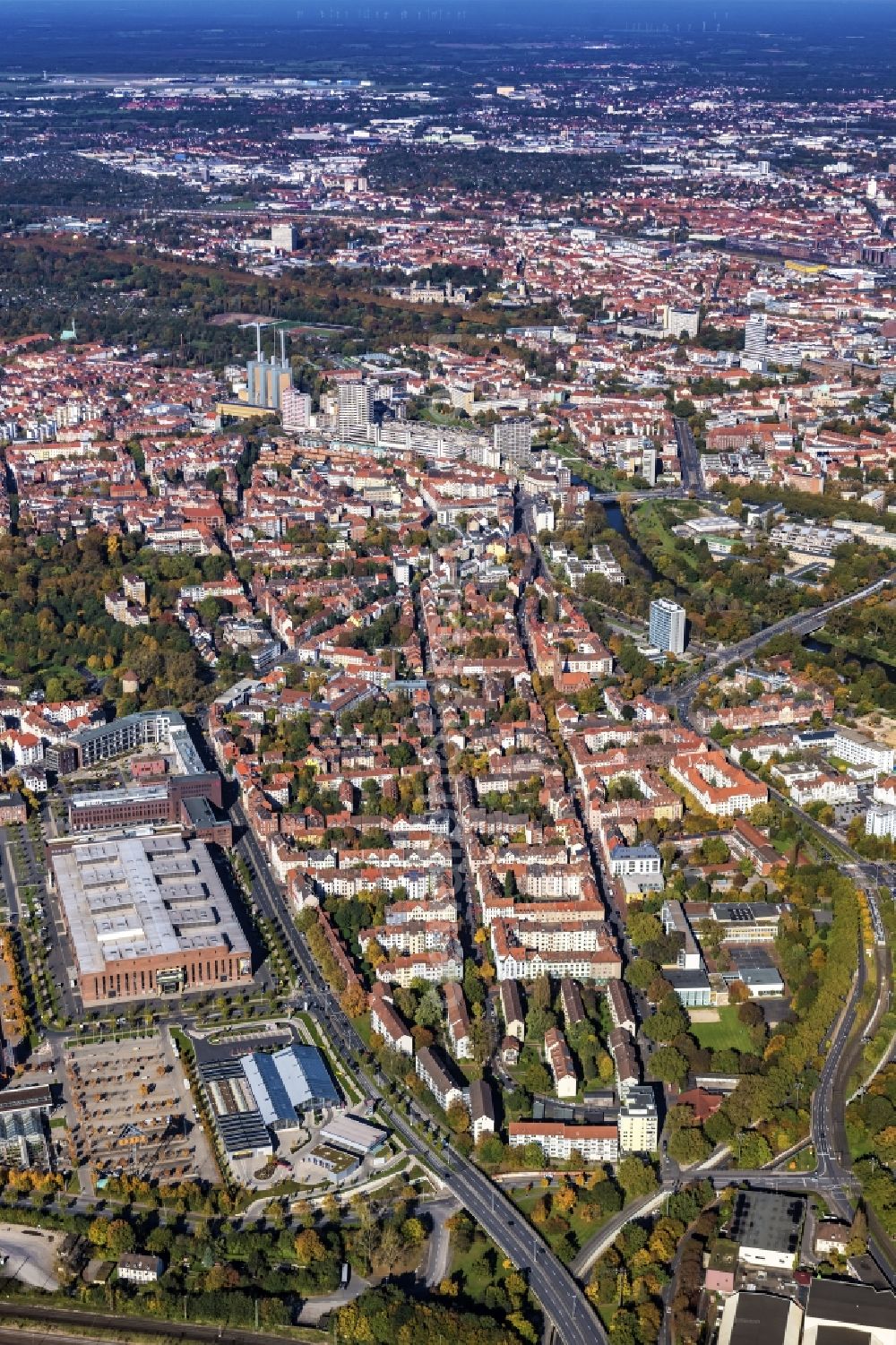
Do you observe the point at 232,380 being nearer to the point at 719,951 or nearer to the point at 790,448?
the point at 790,448

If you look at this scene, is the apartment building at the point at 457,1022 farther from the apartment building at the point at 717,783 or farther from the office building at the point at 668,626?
the office building at the point at 668,626

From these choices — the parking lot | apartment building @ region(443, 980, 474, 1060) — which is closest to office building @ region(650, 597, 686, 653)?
apartment building @ region(443, 980, 474, 1060)

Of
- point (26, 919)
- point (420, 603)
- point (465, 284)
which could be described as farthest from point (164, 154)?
point (26, 919)

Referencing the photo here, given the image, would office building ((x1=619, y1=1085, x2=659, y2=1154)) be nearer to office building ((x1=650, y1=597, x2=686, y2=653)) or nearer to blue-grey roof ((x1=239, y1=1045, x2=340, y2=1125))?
blue-grey roof ((x1=239, y1=1045, x2=340, y2=1125))

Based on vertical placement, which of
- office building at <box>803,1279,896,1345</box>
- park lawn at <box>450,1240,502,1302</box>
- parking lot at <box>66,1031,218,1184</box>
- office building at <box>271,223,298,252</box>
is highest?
office building at <box>803,1279,896,1345</box>

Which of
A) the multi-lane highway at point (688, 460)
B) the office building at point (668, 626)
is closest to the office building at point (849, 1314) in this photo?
the office building at point (668, 626)
